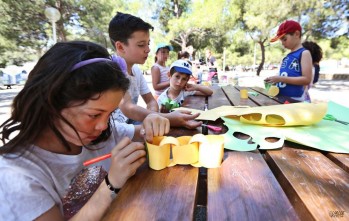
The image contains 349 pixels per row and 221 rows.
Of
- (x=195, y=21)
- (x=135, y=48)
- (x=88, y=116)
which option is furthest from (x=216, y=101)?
(x=195, y=21)

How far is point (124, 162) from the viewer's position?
2.50 ft

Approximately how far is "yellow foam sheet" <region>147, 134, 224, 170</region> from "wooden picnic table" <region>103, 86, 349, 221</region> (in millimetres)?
25

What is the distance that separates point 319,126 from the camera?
134 centimetres

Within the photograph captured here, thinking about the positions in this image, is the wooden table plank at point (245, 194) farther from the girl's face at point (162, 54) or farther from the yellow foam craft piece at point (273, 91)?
the girl's face at point (162, 54)

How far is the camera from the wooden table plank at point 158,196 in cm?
61

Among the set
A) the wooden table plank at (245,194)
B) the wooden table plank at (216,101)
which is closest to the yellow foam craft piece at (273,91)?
the wooden table plank at (216,101)

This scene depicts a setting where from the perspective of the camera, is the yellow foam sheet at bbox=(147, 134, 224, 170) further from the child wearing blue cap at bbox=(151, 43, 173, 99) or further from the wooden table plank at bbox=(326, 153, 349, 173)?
the child wearing blue cap at bbox=(151, 43, 173, 99)

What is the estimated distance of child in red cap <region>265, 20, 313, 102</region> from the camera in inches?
93.6

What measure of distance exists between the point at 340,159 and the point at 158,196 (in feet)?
2.36

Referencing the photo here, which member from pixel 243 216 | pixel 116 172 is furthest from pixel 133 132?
pixel 243 216

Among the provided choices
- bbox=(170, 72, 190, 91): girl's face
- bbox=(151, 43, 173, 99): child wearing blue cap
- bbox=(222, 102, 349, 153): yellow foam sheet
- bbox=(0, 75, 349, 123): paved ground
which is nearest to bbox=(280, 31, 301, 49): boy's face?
bbox=(170, 72, 190, 91): girl's face

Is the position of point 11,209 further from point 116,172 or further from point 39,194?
point 116,172

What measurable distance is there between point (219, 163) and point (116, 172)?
353 millimetres

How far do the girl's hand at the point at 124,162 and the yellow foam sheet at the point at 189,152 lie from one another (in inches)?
2.0
